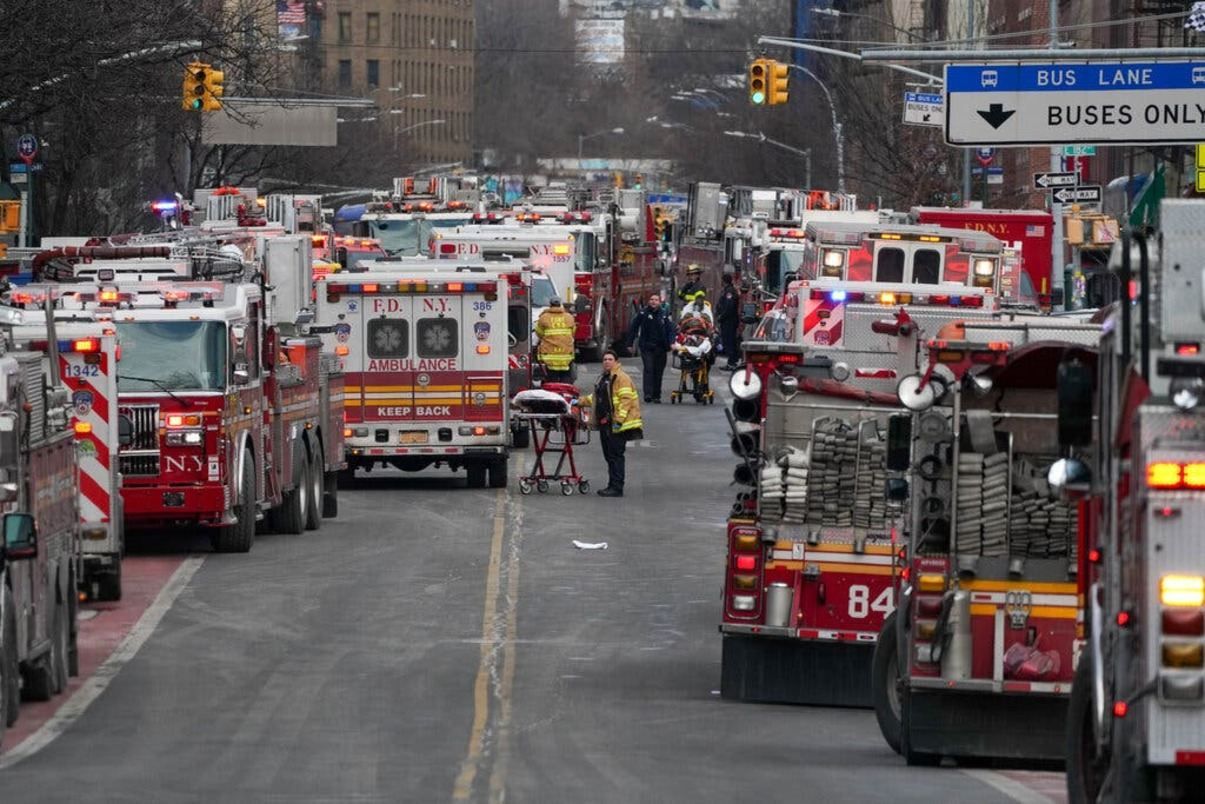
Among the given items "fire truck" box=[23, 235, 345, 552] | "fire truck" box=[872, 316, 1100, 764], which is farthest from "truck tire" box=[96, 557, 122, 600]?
"fire truck" box=[872, 316, 1100, 764]

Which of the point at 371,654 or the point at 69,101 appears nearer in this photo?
the point at 371,654

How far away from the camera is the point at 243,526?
87.6 feet

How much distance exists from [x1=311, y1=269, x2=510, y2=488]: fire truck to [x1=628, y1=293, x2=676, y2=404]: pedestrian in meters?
11.6

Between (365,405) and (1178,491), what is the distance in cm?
2384

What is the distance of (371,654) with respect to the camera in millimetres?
20375

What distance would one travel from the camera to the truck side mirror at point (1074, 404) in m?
11.1

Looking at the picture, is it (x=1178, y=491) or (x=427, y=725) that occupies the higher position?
(x=1178, y=491)

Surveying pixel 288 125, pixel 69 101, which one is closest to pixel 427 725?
pixel 69 101

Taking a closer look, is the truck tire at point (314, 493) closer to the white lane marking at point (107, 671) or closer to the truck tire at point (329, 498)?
the truck tire at point (329, 498)

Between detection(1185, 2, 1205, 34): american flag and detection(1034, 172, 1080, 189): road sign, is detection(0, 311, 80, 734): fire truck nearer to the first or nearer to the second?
detection(1185, 2, 1205, 34): american flag

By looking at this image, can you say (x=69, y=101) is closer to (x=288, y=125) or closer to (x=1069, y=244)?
(x=1069, y=244)

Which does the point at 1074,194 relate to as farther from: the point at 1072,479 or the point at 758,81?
the point at 1072,479

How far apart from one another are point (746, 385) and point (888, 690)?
124 inches

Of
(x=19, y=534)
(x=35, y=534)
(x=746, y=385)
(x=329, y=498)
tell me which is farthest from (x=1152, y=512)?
(x=329, y=498)
